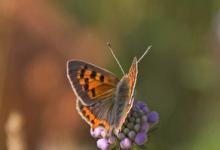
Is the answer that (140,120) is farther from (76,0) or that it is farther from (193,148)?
(76,0)

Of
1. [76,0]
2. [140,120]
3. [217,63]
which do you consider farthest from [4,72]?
[140,120]

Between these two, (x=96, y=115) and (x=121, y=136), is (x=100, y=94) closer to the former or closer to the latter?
(x=96, y=115)

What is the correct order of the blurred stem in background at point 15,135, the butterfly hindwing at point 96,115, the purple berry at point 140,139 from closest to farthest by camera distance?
the butterfly hindwing at point 96,115 → the purple berry at point 140,139 → the blurred stem in background at point 15,135

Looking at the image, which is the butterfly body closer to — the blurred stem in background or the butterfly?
the butterfly

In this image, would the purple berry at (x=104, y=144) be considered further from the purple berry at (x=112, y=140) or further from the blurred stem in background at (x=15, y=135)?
the blurred stem in background at (x=15, y=135)

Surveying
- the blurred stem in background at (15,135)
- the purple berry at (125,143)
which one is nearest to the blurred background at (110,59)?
the blurred stem in background at (15,135)

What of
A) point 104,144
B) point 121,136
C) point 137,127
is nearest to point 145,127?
point 137,127
